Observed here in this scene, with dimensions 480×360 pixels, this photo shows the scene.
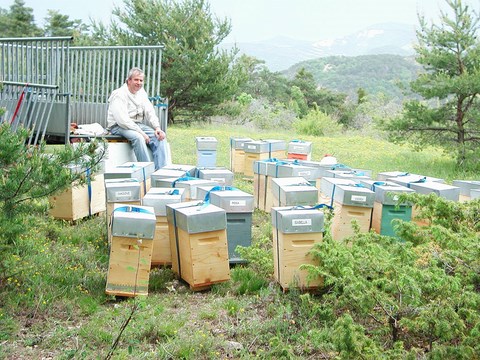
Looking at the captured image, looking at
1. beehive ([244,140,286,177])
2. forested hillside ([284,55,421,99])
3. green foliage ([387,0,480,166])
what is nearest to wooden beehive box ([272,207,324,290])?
beehive ([244,140,286,177])

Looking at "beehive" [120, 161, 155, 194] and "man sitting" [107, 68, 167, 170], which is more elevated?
"man sitting" [107, 68, 167, 170]

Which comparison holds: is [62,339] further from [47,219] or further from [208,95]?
[208,95]

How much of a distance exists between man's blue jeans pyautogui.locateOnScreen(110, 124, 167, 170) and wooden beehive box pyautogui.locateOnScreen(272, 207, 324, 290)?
4.36 meters

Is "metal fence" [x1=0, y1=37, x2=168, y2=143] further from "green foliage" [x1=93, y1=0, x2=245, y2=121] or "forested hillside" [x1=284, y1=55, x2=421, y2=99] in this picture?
"forested hillside" [x1=284, y1=55, x2=421, y2=99]

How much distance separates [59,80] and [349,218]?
483 cm

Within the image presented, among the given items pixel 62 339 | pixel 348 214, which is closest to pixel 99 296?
pixel 62 339

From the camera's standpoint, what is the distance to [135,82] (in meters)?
8.34

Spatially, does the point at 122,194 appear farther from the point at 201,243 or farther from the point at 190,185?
the point at 201,243

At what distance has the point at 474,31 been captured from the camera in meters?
11.4

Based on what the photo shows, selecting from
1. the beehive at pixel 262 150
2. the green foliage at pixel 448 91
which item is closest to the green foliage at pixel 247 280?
the beehive at pixel 262 150

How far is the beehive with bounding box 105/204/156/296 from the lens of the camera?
13.7ft

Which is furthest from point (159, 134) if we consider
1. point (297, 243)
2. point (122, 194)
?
point (297, 243)

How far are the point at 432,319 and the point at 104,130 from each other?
6.68 metres

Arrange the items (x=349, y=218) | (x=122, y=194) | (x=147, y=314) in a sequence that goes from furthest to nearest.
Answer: (x=349, y=218) < (x=122, y=194) < (x=147, y=314)
